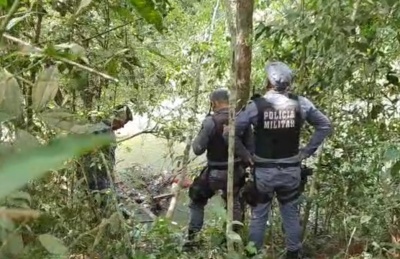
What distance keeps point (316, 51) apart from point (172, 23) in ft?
7.80

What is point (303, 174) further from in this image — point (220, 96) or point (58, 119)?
point (58, 119)

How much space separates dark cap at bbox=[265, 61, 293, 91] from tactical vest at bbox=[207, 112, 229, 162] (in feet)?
1.63

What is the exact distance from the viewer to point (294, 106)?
4.27 m

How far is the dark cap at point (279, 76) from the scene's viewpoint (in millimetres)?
4262

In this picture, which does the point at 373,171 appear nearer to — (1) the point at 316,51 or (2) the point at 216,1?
(1) the point at 316,51

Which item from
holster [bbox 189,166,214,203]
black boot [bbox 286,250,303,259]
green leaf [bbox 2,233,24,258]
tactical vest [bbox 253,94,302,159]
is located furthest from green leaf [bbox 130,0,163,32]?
holster [bbox 189,166,214,203]

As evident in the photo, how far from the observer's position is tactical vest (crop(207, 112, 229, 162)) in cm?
466

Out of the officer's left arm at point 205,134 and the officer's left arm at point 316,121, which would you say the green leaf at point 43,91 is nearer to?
the officer's left arm at point 316,121

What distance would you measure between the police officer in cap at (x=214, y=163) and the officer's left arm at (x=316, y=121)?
16.4 inches

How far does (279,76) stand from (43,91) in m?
3.21

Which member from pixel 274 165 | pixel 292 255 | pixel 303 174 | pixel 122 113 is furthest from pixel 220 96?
pixel 292 255

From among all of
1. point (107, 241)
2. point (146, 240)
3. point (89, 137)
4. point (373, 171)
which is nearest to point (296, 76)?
point (373, 171)

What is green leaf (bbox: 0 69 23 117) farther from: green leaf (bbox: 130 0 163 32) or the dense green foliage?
the dense green foliage

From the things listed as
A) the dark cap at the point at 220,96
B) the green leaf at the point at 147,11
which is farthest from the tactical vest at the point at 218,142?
the green leaf at the point at 147,11
